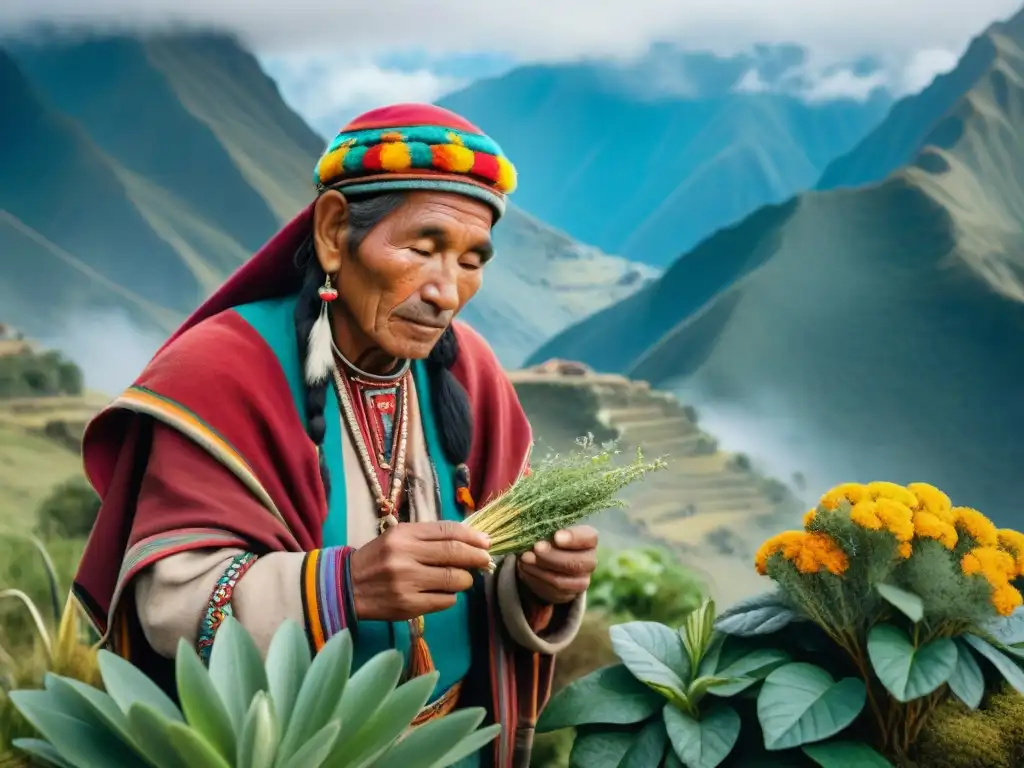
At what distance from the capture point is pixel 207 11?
12.6ft

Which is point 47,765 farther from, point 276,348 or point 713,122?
point 713,122

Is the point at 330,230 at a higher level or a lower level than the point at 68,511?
lower

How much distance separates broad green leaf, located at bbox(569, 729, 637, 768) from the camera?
6.09 feet

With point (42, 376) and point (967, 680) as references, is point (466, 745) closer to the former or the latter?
point (967, 680)

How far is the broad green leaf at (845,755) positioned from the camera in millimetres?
1729

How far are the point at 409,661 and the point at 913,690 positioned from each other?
86 cm

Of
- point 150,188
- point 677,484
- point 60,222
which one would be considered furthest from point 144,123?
point 677,484

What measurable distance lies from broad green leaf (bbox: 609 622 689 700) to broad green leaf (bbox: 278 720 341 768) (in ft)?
2.77

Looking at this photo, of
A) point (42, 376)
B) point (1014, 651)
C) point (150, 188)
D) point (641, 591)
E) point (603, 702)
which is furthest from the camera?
point (150, 188)

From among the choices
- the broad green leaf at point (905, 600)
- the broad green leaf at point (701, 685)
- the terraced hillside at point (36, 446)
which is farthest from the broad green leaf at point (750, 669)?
the terraced hillside at point (36, 446)

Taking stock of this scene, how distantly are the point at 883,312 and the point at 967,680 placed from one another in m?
2.62

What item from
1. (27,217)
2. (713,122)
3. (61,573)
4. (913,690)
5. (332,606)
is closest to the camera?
(332,606)

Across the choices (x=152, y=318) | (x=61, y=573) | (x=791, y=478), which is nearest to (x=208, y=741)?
(x=61, y=573)

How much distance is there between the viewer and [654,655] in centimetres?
199
